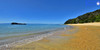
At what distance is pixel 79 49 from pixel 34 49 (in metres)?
2.81

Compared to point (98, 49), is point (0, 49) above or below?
above

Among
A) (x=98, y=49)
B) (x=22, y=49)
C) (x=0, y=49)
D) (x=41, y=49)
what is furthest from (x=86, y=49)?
(x=0, y=49)

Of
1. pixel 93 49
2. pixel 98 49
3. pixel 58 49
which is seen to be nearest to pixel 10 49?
pixel 58 49

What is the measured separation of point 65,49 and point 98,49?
195 cm

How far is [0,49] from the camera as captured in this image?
342cm

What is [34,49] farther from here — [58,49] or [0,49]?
[0,49]

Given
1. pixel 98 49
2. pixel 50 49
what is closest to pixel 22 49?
pixel 50 49

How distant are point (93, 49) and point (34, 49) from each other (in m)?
3.62

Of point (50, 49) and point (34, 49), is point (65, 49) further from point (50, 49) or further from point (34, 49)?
point (34, 49)

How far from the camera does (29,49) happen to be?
3.28m

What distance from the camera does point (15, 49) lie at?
3332mm

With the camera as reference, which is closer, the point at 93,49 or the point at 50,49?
the point at 93,49

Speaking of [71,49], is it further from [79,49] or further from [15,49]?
[15,49]

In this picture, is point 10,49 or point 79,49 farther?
point 10,49
